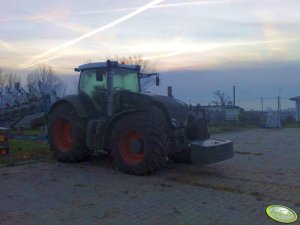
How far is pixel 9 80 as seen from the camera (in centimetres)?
5866

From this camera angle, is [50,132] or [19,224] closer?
[19,224]

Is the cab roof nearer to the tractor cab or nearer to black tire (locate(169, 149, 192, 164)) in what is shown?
the tractor cab

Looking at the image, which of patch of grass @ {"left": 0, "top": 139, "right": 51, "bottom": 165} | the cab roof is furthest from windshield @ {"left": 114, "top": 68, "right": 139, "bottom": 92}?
patch of grass @ {"left": 0, "top": 139, "right": 51, "bottom": 165}

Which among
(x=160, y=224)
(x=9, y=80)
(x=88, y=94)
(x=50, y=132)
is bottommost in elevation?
(x=160, y=224)

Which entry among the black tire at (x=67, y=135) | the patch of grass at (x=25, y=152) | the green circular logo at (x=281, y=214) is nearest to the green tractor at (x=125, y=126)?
the black tire at (x=67, y=135)

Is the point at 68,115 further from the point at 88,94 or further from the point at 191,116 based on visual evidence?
the point at 191,116

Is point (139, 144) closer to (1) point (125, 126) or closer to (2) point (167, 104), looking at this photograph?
(1) point (125, 126)

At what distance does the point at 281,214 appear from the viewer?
697 centimetres

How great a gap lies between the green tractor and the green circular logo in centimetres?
276

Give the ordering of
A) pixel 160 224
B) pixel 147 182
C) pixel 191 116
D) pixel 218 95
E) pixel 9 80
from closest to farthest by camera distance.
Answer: pixel 160 224 → pixel 147 182 → pixel 191 116 → pixel 9 80 → pixel 218 95

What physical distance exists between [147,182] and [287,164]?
192 inches

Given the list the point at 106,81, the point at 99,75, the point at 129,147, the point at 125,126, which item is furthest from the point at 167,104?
the point at 99,75

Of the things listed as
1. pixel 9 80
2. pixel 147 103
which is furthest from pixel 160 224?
pixel 9 80

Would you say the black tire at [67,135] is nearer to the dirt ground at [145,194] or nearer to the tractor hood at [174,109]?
the dirt ground at [145,194]
